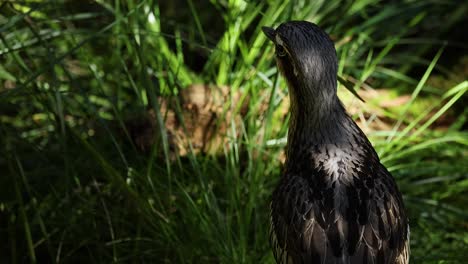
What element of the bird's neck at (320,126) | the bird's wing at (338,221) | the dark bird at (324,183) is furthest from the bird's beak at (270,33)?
the bird's wing at (338,221)

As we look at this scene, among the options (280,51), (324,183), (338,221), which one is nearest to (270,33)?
(280,51)

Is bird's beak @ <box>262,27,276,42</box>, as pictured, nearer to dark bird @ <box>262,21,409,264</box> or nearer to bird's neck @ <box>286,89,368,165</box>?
dark bird @ <box>262,21,409,264</box>

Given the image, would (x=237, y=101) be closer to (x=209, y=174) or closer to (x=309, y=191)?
(x=209, y=174)

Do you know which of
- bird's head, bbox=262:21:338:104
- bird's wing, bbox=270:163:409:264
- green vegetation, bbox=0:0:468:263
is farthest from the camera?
green vegetation, bbox=0:0:468:263

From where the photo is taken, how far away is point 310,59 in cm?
298

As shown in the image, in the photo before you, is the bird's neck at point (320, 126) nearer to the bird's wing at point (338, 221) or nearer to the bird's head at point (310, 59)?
the bird's head at point (310, 59)

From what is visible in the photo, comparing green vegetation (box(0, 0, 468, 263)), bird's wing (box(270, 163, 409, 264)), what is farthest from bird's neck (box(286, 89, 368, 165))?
green vegetation (box(0, 0, 468, 263))

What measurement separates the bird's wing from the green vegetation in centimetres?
53

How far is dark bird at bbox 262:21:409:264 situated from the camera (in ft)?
9.28

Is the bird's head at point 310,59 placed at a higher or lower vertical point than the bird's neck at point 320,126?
higher

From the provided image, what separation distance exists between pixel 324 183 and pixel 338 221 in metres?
0.15

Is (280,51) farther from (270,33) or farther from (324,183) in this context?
(324,183)

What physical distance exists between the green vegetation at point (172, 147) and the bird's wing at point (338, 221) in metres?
0.53

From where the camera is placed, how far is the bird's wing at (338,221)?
281 cm
